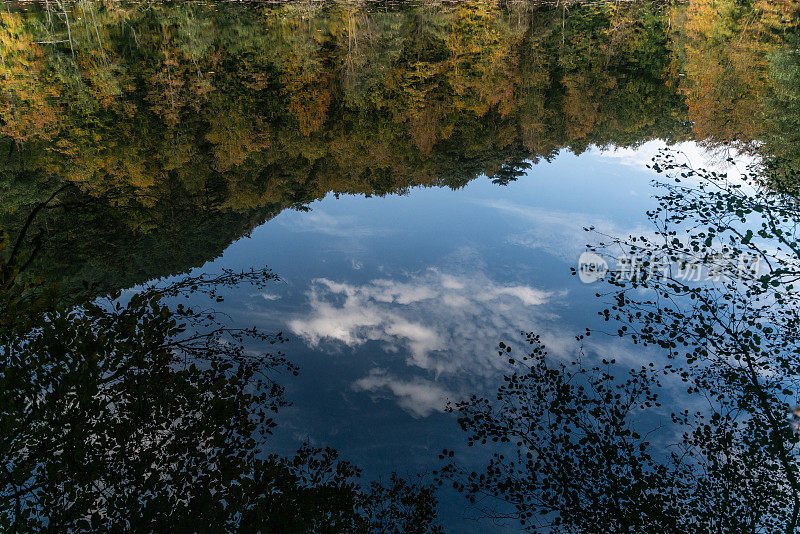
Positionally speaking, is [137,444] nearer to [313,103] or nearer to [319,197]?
[319,197]

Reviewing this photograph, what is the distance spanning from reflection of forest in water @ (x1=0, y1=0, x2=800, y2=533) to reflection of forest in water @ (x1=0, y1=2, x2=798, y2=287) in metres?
0.32

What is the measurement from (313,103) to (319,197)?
575 inches

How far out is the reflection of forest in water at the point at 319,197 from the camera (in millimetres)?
12094

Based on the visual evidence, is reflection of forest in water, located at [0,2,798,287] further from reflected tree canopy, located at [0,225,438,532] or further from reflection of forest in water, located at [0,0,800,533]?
reflected tree canopy, located at [0,225,438,532]

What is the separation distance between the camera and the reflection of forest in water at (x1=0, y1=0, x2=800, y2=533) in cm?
1209

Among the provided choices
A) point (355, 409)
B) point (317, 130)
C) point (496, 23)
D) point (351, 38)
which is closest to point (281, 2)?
point (351, 38)

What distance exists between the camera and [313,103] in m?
46.1

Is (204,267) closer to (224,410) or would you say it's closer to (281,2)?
(224,410)

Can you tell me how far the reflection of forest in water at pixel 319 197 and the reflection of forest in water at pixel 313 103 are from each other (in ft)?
1.06

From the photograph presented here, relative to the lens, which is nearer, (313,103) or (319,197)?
(319,197)

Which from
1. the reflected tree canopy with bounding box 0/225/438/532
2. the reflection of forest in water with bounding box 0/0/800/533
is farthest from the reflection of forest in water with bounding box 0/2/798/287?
the reflected tree canopy with bounding box 0/225/438/532

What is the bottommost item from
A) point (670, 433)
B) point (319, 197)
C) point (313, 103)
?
point (670, 433)

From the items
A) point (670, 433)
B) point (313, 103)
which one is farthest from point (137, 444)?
point (313, 103)

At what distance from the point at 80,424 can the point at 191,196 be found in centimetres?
3083
